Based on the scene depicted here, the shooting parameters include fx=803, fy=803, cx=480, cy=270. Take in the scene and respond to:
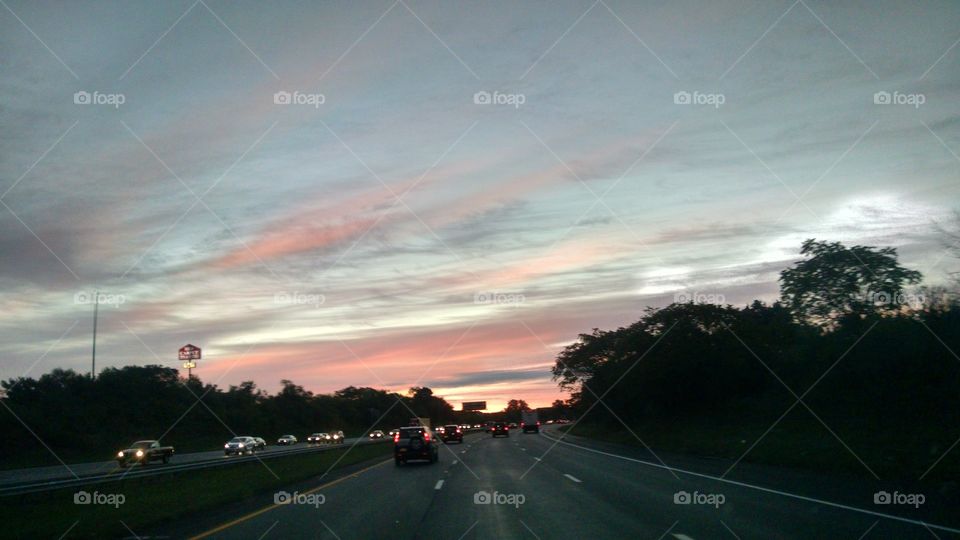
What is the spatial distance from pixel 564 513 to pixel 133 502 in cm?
1145

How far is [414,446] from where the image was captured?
36688 millimetres

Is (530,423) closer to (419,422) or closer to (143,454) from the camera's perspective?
(419,422)

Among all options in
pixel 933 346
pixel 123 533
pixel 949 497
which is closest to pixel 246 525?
pixel 123 533

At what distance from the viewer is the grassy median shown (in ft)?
50.4

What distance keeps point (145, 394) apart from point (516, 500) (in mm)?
75104

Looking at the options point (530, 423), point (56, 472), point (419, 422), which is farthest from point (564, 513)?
point (530, 423)

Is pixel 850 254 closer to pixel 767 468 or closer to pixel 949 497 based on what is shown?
pixel 767 468

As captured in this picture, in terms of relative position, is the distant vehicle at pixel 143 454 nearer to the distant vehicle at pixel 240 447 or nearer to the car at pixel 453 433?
the distant vehicle at pixel 240 447
